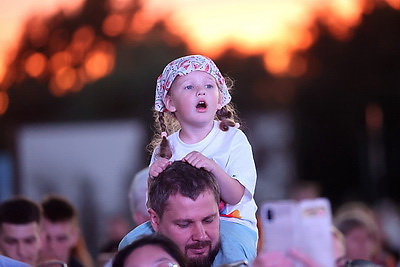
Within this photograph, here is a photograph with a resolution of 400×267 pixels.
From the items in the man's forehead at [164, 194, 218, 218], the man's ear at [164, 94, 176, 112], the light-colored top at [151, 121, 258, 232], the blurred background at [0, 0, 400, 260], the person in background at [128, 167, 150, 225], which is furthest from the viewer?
the blurred background at [0, 0, 400, 260]

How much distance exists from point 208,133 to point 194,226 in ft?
2.59

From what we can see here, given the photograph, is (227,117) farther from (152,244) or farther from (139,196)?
(139,196)

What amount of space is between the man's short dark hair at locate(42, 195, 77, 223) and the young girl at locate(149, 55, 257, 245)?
4.43 m

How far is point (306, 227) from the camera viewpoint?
4.21 m

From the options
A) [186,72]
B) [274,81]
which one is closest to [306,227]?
[186,72]

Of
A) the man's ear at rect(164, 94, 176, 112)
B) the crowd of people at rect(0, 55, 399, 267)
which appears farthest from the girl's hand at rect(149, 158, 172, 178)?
the man's ear at rect(164, 94, 176, 112)

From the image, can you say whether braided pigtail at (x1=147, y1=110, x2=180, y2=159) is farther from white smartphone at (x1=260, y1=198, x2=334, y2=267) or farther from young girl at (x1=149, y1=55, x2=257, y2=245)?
white smartphone at (x1=260, y1=198, x2=334, y2=267)

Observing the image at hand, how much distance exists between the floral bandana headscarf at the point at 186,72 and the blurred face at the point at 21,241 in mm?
2720

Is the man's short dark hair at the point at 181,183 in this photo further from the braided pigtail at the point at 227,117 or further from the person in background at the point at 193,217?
the braided pigtail at the point at 227,117

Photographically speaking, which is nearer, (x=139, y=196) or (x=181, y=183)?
(x=181, y=183)

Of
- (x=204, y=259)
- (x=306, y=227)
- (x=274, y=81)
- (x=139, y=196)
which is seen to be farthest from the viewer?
(x=274, y=81)

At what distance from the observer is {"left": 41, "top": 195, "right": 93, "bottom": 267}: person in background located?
10.4 metres

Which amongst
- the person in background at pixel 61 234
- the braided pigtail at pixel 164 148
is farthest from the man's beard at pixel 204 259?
the person in background at pixel 61 234

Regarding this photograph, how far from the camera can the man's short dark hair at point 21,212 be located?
30.3ft
